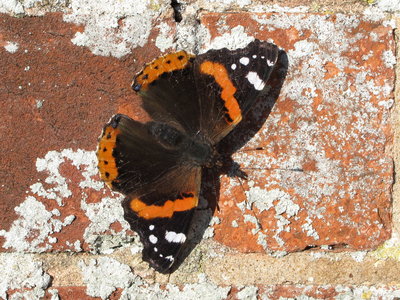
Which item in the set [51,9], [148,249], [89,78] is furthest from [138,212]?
[51,9]

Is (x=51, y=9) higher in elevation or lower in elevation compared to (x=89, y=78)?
higher

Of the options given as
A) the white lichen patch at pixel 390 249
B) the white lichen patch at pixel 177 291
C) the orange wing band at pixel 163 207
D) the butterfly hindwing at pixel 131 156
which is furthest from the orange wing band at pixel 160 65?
the white lichen patch at pixel 390 249

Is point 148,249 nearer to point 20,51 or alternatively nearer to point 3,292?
point 3,292

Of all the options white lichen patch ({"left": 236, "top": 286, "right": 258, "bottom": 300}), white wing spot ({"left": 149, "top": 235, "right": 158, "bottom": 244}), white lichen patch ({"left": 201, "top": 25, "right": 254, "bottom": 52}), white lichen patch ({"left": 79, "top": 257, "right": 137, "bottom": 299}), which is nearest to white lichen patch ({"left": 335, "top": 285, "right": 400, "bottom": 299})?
white lichen patch ({"left": 236, "top": 286, "right": 258, "bottom": 300})

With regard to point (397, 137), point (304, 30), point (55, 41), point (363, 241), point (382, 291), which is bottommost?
point (382, 291)

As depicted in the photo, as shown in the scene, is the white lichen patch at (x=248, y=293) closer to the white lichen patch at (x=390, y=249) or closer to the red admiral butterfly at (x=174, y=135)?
the red admiral butterfly at (x=174, y=135)

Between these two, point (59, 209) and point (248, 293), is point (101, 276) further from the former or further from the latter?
point (248, 293)
